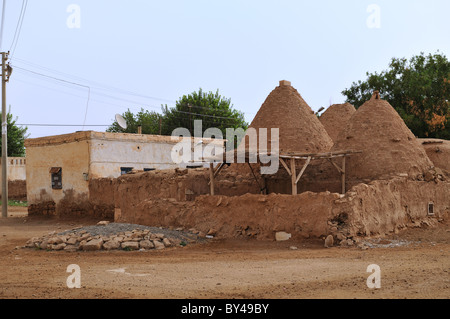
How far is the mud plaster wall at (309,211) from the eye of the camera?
39.3 ft

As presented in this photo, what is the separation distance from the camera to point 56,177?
76.0ft

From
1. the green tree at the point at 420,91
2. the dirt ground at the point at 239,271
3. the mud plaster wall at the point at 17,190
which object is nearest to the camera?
the dirt ground at the point at 239,271

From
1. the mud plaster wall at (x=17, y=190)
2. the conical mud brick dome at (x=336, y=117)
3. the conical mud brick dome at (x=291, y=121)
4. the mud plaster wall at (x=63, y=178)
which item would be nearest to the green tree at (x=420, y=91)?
the conical mud brick dome at (x=336, y=117)

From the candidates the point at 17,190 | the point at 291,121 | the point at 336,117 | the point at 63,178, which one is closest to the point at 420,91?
the point at 336,117

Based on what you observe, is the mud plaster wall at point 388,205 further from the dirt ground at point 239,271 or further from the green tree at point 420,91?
the green tree at point 420,91

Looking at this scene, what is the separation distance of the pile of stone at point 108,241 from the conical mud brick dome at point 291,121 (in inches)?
206

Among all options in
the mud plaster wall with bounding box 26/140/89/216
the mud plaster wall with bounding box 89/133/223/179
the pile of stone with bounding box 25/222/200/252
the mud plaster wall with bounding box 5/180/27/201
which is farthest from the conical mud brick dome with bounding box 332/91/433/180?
the mud plaster wall with bounding box 5/180/27/201

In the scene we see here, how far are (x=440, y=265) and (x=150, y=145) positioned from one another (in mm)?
17411

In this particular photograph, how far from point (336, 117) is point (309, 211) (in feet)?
32.1

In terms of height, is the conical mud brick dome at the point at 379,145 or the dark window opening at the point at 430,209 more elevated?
the conical mud brick dome at the point at 379,145

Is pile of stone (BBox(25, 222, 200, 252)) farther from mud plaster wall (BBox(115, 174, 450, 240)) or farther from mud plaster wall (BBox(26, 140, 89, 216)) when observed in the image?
mud plaster wall (BBox(26, 140, 89, 216))

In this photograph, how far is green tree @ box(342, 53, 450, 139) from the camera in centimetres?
2739

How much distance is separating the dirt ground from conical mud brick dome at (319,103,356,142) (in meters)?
8.08

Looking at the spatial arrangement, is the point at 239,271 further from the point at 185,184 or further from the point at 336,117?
the point at 336,117
